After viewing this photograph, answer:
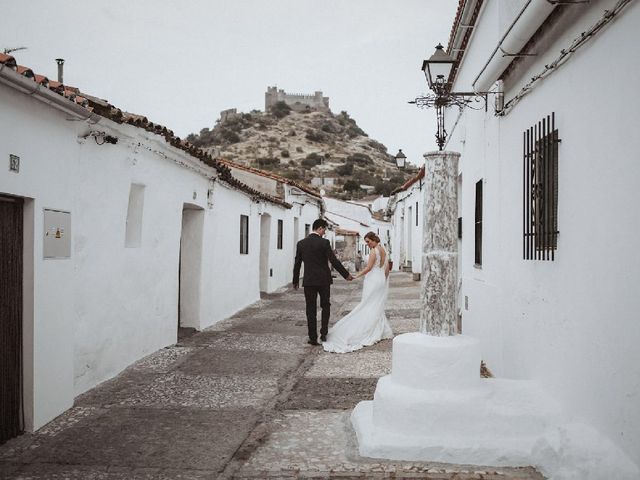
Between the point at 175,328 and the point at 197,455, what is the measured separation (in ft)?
15.3

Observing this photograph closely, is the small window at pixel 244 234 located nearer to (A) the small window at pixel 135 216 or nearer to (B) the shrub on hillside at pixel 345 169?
(A) the small window at pixel 135 216

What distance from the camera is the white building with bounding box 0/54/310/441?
4535 millimetres

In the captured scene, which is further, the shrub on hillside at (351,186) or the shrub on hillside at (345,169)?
the shrub on hillside at (345,169)

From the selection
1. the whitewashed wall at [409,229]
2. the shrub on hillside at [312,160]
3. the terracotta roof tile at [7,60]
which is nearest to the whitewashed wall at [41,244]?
the terracotta roof tile at [7,60]

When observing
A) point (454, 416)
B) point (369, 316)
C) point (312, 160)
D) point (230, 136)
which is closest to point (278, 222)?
point (369, 316)

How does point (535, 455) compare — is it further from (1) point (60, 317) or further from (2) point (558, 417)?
(1) point (60, 317)

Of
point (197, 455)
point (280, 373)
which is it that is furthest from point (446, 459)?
point (280, 373)

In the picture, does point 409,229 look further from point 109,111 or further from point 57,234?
point 57,234

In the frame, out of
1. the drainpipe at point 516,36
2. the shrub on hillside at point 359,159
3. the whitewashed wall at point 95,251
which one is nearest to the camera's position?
the drainpipe at point 516,36

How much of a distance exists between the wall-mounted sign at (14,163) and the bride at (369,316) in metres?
5.05

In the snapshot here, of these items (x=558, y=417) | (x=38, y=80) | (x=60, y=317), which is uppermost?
(x=38, y=80)

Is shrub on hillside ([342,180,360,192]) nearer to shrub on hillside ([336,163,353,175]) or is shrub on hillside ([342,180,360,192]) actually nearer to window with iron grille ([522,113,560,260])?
shrub on hillside ([336,163,353,175])

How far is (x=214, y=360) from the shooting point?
24.7ft

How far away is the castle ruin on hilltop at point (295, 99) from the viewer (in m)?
102
